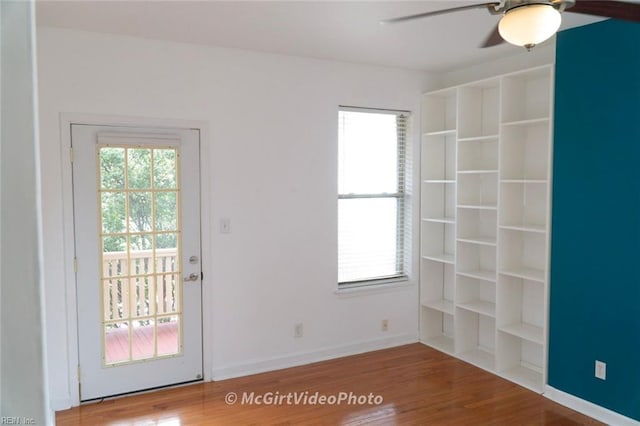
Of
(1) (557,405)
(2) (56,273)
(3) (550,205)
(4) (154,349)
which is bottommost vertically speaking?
(1) (557,405)

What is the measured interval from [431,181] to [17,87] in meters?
4.49

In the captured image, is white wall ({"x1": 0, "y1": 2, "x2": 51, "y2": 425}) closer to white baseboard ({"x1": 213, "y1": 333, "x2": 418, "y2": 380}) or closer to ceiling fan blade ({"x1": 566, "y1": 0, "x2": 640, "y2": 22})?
ceiling fan blade ({"x1": 566, "y1": 0, "x2": 640, "y2": 22})

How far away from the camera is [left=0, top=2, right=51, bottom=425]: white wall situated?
1.24ft

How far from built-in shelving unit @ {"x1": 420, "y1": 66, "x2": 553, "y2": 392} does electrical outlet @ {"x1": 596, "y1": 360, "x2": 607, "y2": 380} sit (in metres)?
0.41

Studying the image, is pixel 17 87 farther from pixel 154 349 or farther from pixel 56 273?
pixel 154 349

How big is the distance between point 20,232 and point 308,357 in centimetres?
410

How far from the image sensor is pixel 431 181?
466 centimetres

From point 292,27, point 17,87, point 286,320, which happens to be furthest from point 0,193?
point 286,320

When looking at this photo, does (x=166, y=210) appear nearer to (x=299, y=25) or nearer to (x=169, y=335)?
(x=169, y=335)

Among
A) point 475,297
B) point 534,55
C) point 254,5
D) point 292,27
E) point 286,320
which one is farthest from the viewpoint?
point 475,297

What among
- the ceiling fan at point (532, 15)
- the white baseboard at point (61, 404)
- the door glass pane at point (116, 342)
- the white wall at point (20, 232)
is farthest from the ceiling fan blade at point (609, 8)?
the white baseboard at point (61, 404)

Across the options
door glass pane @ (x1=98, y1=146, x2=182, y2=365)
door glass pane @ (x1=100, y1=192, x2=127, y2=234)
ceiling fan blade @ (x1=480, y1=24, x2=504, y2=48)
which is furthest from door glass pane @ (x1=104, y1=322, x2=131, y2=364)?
ceiling fan blade @ (x1=480, y1=24, x2=504, y2=48)

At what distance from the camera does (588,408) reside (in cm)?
332
